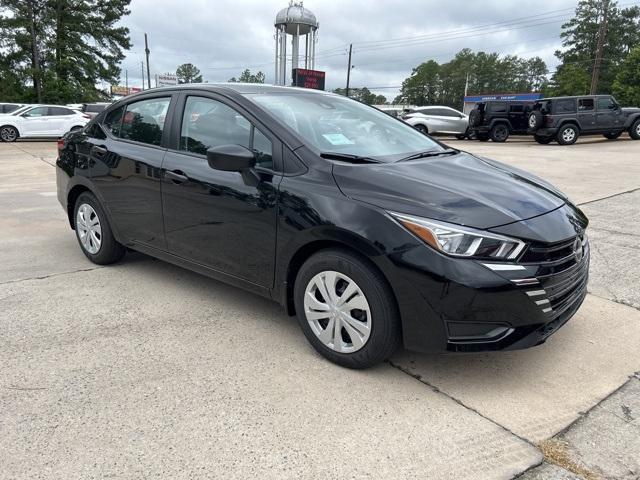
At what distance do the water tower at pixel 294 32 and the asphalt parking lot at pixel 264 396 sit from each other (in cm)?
3546

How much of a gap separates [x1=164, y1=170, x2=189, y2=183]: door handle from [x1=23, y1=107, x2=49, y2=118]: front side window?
20238 mm

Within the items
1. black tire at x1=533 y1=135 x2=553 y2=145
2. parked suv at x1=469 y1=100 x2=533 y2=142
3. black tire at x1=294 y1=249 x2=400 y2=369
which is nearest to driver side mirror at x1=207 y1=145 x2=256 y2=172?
black tire at x1=294 y1=249 x2=400 y2=369

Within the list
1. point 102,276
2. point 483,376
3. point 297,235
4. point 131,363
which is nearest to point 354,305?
point 297,235

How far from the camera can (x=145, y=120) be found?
414 centimetres

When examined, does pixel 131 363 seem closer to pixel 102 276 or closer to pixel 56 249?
pixel 102 276

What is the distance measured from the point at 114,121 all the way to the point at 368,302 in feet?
10.0

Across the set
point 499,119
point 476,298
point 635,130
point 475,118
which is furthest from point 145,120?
point 635,130

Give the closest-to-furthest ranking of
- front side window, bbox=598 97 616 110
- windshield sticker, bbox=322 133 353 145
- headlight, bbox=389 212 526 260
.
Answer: headlight, bbox=389 212 526 260
windshield sticker, bbox=322 133 353 145
front side window, bbox=598 97 616 110

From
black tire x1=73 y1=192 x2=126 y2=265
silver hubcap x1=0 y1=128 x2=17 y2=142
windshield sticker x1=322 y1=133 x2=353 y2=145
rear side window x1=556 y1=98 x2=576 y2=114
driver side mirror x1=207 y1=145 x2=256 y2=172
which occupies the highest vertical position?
rear side window x1=556 y1=98 x2=576 y2=114

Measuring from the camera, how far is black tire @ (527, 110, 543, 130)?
20297 millimetres

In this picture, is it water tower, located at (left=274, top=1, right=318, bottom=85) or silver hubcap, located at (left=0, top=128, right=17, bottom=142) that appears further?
water tower, located at (left=274, top=1, right=318, bottom=85)

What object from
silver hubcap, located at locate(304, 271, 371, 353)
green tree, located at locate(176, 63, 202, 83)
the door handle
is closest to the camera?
silver hubcap, located at locate(304, 271, 371, 353)

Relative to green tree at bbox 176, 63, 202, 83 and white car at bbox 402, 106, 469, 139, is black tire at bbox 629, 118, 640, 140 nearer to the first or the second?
white car at bbox 402, 106, 469, 139

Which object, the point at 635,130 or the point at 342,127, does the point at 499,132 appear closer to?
the point at 635,130
